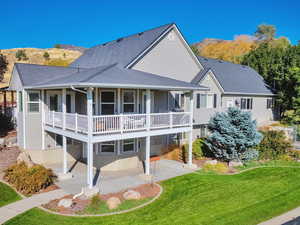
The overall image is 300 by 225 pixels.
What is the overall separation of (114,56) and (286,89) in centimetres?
2372

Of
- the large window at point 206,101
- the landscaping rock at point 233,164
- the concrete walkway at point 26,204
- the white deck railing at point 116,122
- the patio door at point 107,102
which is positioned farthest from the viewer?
the large window at point 206,101

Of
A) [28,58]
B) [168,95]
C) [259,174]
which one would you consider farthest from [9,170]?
[28,58]

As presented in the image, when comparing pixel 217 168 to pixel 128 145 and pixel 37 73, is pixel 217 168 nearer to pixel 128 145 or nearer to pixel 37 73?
pixel 128 145

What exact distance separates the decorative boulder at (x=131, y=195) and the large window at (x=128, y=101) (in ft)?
19.2

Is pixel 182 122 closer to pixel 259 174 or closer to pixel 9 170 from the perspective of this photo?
pixel 259 174

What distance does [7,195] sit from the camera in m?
10.6

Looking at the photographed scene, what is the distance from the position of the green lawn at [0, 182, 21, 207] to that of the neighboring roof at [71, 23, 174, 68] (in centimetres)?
1000

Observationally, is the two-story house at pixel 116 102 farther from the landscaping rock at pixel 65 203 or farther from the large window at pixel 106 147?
the landscaping rock at pixel 65 203

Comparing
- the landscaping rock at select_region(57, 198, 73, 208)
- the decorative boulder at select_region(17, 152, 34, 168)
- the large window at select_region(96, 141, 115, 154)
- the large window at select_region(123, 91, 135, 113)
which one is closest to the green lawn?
the decorative boulder at select_region(17, 152, 34, 168)

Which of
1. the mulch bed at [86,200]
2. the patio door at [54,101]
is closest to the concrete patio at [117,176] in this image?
the mulch bed at [86,200]

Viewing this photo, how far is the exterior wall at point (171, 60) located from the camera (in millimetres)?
17047

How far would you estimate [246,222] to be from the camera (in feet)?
27.2

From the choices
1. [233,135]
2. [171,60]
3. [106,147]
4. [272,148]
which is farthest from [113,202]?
[272,148]

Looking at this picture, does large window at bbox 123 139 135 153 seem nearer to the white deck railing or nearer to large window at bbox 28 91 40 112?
the white deck railing
